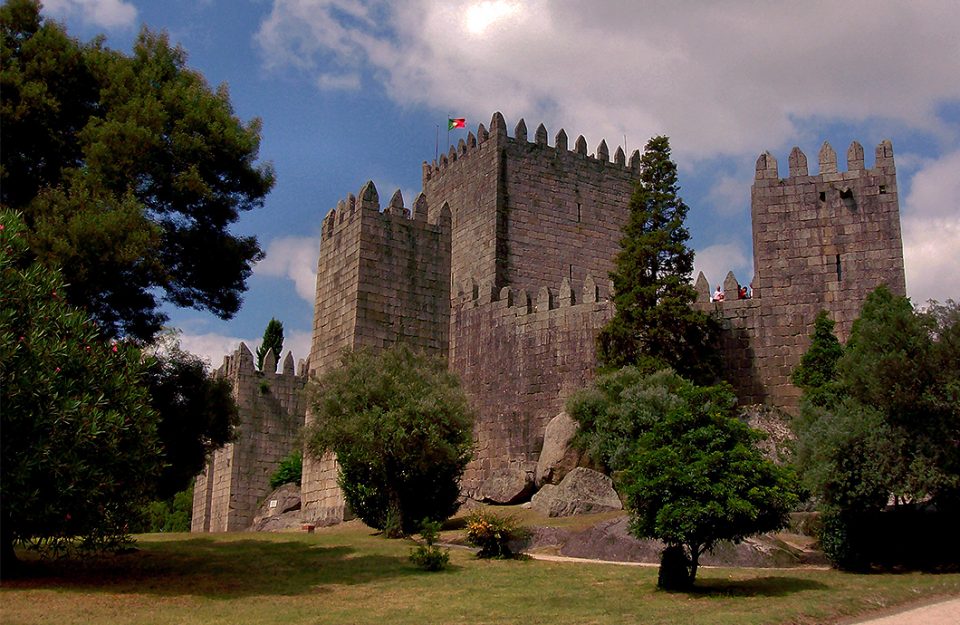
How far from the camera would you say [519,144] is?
3706cm

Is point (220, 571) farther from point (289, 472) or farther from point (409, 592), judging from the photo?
point (289, 472)

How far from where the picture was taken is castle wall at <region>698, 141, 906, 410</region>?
26.1m

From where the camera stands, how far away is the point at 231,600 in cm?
1417

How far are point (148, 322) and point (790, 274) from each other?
16.7 metres

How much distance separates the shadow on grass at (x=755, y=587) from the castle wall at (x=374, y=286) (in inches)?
570

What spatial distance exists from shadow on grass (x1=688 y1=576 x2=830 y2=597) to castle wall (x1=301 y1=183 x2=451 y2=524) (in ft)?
47.5

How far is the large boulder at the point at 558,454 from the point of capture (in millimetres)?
26406

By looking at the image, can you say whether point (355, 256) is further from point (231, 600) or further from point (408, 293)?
point (231, 600)

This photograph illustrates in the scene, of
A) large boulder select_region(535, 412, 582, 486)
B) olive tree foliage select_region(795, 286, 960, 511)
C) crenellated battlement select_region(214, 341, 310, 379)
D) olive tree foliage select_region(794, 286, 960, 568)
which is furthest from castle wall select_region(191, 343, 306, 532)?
olive tree foliage select_region(794, 286, 960, 568)

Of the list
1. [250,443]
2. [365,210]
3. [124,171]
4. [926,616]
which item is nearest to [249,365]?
[250,443]

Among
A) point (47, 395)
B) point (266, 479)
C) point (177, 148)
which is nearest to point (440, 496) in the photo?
point (177, 148)

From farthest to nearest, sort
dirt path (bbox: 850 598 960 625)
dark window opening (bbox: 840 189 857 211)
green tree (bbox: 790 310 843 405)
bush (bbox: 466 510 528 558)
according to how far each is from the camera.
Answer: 1. dark window opening (bbox: 840 189 857 211)
2. green tree (bbox: 790 310 843 405)
3. bush (bbox: 466 510 528 558)
4. dirt path (bbox: 850 598 960 625)

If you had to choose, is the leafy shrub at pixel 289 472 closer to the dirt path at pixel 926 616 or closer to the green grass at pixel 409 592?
the green grass at pixel 409 592

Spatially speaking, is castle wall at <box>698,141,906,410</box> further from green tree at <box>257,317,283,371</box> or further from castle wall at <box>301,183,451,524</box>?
green tree at <box>257,317,283,371</box>
